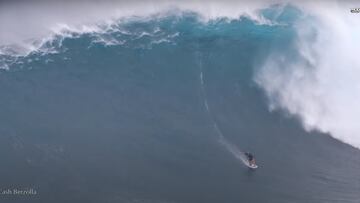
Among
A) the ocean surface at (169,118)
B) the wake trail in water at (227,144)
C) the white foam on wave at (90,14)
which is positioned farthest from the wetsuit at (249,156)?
the white foam on wave at (90,14)

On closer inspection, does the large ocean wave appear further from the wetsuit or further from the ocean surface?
the wetsuit

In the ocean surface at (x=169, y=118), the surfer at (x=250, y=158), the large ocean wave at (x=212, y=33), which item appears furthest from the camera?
the large ocean wave at (x=212, y=33)

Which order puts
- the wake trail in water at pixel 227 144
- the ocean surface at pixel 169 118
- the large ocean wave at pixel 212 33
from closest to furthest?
1. the ocean surface at pixel 169 118
2. the wake trail in water at pixel 227 144
3. the large ocean wave at pixel 212 33

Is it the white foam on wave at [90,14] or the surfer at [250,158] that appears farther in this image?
the white foam on wave at [90,14]

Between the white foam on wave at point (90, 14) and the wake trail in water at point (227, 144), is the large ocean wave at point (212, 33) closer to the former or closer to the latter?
the white foam on wave at point (90, 14)

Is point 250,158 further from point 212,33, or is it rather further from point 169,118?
point 212,33

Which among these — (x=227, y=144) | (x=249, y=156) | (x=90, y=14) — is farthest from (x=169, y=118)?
(x=90, y=14)

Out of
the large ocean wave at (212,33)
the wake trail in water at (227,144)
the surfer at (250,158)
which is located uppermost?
the large ocean wave at (212,33)
